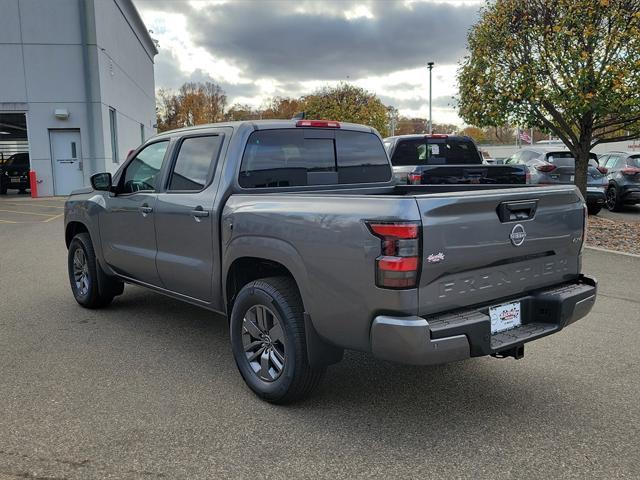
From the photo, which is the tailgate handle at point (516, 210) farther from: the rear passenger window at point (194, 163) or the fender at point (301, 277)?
the rear passenger window at point (194, 163)

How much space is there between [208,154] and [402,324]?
226cm

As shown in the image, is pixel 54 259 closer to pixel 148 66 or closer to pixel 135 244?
pixel 135 244

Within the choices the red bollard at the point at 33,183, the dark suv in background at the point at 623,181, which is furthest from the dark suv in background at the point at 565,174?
the red bollard at the point at 33,183

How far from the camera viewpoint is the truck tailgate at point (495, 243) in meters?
3.03

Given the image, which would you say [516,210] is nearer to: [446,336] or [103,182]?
[446,336]

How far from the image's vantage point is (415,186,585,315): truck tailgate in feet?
9.93

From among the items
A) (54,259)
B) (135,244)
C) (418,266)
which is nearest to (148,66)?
(54,259)

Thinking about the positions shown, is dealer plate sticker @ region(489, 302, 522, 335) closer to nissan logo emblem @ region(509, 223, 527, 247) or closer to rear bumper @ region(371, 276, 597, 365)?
rear bumper @ region(371, 276, 597, 365)

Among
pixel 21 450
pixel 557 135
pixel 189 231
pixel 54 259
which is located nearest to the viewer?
pixel 21 450

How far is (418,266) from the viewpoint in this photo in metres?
2.96

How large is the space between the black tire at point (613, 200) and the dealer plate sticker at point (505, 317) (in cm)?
1313

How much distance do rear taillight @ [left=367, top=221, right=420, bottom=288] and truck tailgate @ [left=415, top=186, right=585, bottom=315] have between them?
0.05 metres

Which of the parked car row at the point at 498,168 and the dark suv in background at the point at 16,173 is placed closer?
the parked car row at the point at 498,168

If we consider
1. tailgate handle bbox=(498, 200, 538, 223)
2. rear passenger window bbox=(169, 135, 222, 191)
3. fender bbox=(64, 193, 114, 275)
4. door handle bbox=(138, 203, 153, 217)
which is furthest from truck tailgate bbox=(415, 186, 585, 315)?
fender bbox=(64, 193, 114, 275)
